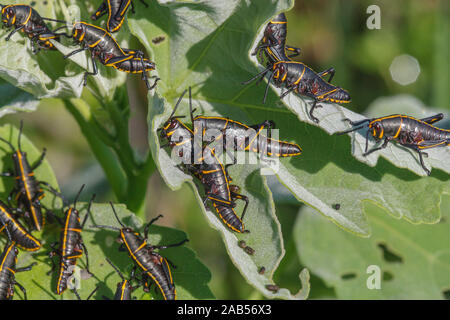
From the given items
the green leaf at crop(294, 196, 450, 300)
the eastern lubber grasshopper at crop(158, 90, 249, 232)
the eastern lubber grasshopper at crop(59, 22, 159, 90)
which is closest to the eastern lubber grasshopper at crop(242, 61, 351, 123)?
the eastern lubber grasshopper at crop(158, 90, 249, 232)

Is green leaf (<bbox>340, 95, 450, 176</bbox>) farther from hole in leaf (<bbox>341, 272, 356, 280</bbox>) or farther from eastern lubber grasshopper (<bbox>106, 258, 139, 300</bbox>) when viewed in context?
hole in leaf (<bbox>341, 272, 356, 280</bbox>)

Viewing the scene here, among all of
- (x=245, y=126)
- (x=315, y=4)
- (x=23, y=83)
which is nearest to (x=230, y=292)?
(x=245, y=126)

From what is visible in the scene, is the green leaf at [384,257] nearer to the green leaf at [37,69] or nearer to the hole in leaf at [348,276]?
the hole in leaf at [348,276]

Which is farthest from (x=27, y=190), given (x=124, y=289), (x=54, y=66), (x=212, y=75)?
(x=212, y=75)

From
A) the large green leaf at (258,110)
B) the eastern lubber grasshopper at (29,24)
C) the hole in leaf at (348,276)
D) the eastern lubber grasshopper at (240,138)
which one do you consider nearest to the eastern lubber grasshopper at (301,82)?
the large green leaf at (258,110)
